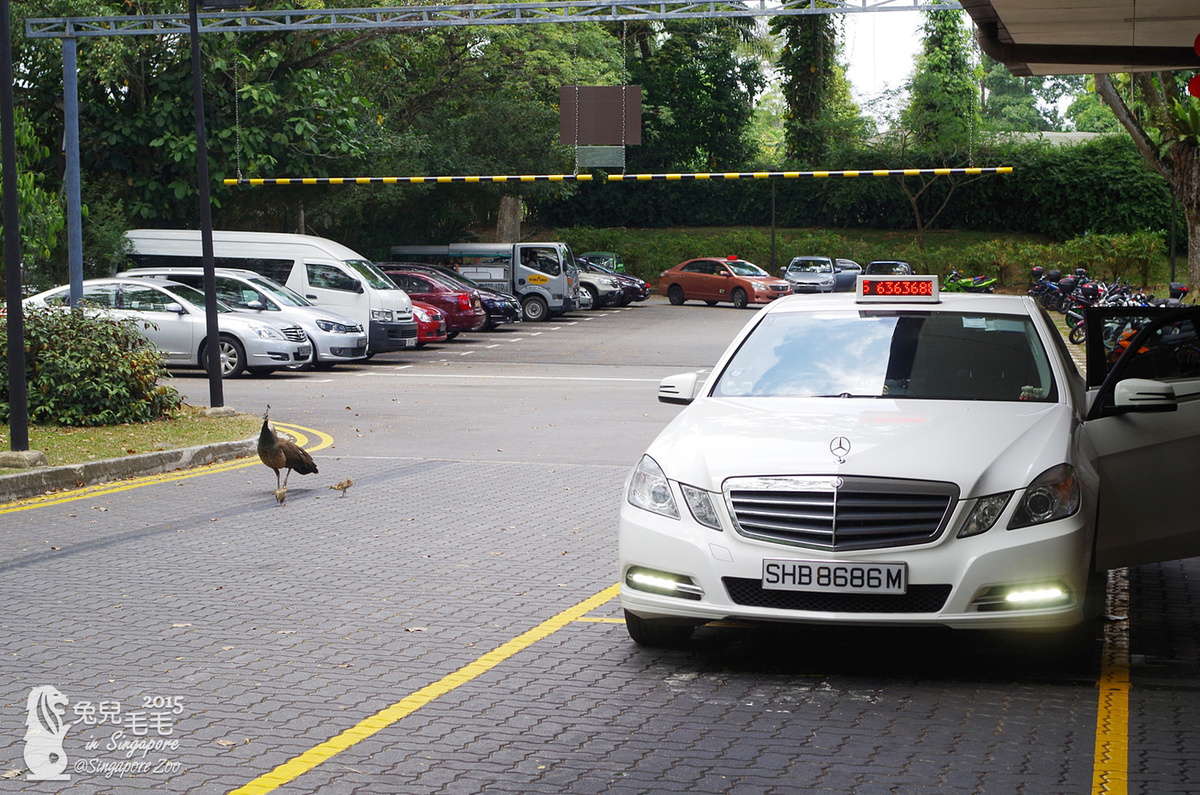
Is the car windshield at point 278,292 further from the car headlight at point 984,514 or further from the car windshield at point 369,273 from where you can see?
the car headlight at point 984,514

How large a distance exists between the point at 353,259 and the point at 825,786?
79.7 ft

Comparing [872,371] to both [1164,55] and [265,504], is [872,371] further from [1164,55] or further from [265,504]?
[1164,55]

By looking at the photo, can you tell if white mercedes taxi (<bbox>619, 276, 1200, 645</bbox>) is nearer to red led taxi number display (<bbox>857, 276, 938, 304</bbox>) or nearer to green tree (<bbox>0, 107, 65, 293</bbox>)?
red led taxi number display (<bbox>857, 276, 938, 304</bbox>)

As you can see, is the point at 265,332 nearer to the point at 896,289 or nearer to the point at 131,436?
the point at 131,436

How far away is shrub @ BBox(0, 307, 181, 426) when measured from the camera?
14609mm

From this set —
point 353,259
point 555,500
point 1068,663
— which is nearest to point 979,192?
point 353,259

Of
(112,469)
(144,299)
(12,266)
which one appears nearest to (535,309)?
(144,299)

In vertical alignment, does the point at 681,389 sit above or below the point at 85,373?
above

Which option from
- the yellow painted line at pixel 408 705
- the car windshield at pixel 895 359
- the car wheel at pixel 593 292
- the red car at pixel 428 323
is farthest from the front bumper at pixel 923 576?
the car wheel at pixel 593 292

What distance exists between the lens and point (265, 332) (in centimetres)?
2223

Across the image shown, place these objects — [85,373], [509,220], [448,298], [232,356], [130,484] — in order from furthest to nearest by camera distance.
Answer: [509,220] → [448,298] → [232,356] → [85,373] → [130,484]

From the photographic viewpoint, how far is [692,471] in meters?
5.66

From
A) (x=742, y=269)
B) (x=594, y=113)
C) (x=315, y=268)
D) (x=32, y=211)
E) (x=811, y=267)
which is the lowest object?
(x=315, y=268)

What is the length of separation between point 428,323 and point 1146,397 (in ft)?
76.7
